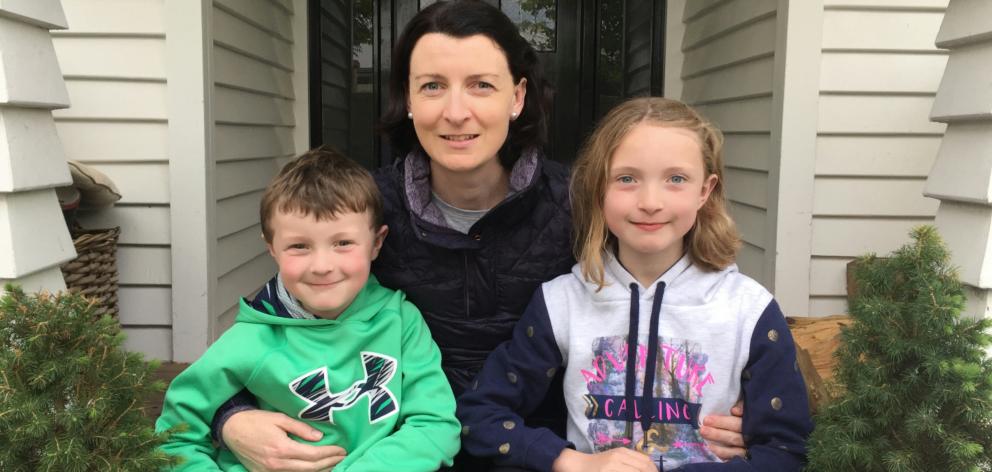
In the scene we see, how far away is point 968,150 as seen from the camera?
5.90 ft

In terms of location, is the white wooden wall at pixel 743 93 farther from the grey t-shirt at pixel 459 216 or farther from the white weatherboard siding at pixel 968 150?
the grey t-shirt at pixel 459 216

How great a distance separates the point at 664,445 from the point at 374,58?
2.92 metres

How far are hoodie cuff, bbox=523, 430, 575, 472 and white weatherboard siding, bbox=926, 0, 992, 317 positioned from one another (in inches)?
38.8

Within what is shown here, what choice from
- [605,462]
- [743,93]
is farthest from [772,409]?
[743,93]

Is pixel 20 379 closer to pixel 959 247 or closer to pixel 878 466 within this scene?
pixel 878 466

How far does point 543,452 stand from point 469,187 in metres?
0.62

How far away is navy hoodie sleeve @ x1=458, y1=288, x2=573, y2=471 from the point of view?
5.18 feet

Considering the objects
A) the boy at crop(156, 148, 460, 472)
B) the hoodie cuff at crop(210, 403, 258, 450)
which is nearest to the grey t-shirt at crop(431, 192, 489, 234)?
the boy at crop(156, 148, 460, 472)

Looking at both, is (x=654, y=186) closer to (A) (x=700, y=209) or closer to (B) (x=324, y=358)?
(A) (x=700, y=209)

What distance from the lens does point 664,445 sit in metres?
1.57

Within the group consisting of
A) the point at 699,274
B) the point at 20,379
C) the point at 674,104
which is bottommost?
the point at 20,379

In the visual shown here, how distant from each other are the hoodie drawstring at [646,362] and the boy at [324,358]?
0.36 metres

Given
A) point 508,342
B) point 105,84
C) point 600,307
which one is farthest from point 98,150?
point 600,307

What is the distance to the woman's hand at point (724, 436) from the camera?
60.9 inches
